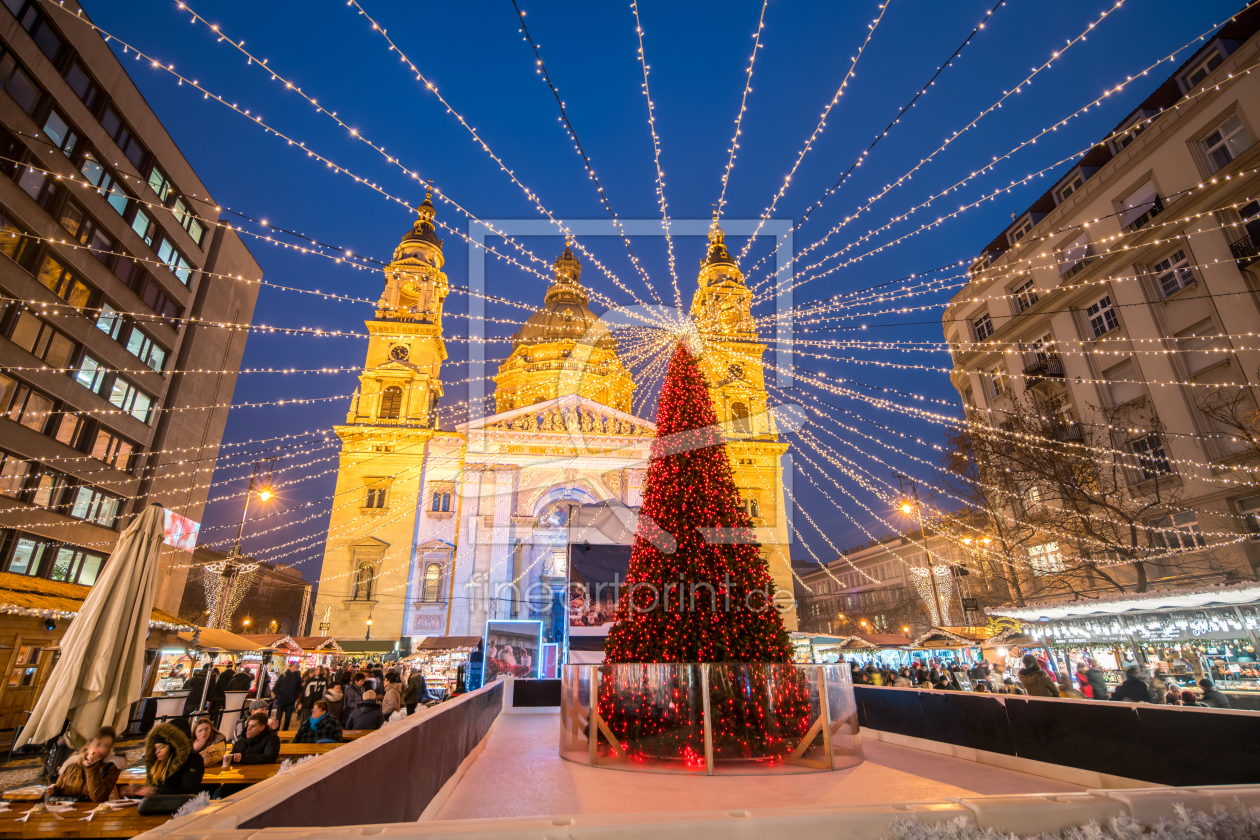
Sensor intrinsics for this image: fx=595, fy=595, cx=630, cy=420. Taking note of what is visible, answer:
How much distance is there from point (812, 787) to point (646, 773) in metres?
1.99

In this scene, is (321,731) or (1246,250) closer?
(321,731)

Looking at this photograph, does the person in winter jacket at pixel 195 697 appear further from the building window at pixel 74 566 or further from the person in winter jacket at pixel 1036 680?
the person in winter jacket at pixel 1036 680

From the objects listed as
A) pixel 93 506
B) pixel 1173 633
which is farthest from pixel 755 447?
pixel 93 506

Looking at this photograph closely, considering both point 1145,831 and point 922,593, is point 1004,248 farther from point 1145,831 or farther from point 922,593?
point 1145,831

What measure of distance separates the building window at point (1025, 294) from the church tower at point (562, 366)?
2578cm

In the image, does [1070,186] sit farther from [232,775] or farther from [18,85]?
[18,85]

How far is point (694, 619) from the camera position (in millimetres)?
7980

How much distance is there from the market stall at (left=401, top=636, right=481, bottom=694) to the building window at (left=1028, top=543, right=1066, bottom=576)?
21.5 meters

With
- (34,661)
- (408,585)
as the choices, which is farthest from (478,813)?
(408,585)

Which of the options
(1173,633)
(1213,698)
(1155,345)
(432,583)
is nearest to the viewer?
A: (1213,698)

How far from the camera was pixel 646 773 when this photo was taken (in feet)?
23.2

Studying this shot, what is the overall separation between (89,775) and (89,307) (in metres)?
22.0

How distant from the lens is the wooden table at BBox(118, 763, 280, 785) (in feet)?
15.8

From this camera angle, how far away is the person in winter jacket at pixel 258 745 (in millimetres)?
5742
